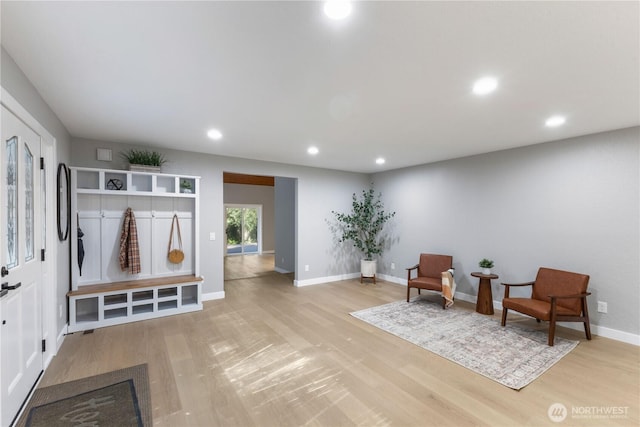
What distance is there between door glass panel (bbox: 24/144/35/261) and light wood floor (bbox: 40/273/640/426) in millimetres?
1193

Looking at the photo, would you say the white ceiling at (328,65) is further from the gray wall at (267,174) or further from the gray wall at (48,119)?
the gray wall at (267,174)

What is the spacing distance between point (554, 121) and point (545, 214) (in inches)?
58.5

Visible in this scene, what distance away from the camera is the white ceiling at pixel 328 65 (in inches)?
57.9

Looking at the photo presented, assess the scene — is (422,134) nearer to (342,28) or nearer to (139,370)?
(342,28)

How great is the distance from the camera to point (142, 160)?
409cm

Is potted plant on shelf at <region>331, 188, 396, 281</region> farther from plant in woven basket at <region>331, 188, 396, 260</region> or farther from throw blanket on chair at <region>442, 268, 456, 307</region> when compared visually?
throw blanket on chair at <region>442, 268, 456, 307</region>

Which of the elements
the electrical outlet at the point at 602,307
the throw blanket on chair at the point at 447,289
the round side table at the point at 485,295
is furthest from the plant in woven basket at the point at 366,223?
the electrical outlet at the point at 602,307

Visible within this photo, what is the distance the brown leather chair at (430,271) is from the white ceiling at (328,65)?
7.73 feet

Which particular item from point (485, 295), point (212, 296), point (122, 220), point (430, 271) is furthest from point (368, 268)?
point (122, 220)

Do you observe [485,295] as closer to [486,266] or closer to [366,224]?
[486,266]

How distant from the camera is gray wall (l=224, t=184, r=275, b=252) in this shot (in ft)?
34.2

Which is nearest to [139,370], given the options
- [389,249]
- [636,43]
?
[636,43]

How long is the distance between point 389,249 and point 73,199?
221 inches

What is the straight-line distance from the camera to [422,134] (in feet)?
11.8
